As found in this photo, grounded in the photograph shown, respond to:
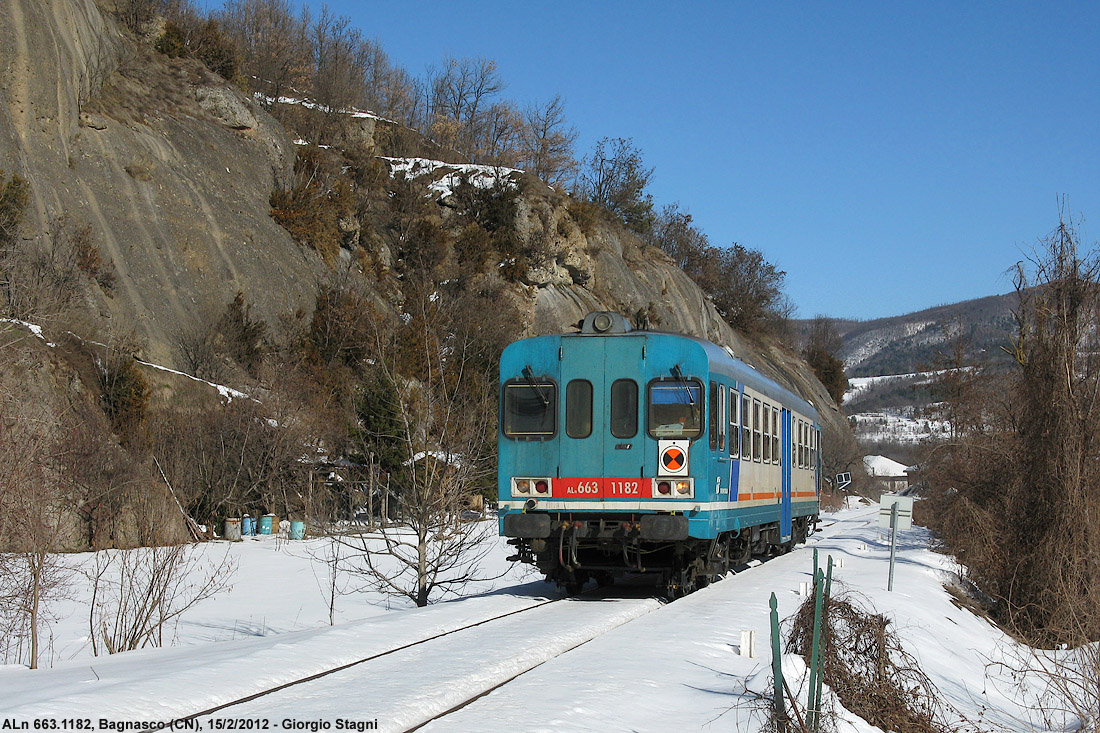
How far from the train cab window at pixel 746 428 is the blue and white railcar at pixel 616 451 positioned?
0.88 m

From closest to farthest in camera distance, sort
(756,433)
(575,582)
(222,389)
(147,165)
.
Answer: (575,582) → (756,433) → (222,389) → (147,165)

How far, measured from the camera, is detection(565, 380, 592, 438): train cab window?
14367 millimetres

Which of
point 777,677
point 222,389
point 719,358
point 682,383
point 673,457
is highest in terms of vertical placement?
point 222,389

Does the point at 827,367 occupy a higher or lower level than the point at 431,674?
higher

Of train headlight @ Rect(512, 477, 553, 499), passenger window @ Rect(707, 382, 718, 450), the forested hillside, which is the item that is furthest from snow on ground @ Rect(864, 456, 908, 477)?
train headlight @ Rect(512, 477, 553, 499)

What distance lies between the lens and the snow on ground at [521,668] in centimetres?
747

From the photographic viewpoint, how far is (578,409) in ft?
47.4

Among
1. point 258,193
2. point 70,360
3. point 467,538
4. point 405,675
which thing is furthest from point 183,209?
point 405,675

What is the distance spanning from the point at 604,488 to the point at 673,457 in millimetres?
989

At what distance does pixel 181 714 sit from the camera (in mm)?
7098

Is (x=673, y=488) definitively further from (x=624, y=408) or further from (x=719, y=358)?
(x=719, y=358)

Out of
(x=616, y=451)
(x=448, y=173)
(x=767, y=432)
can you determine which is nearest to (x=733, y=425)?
(x=616, y=451)

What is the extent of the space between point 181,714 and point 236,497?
27.9 meters

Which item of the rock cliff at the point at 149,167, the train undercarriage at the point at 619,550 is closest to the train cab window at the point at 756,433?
the train undercarriage at the point at 619,550
